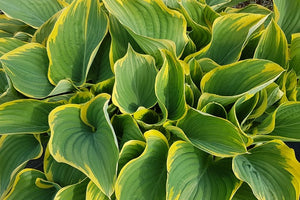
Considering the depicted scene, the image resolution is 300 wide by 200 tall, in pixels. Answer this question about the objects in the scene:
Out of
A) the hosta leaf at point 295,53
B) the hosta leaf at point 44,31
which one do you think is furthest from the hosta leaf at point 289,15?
the hosta leaf at point 44,31

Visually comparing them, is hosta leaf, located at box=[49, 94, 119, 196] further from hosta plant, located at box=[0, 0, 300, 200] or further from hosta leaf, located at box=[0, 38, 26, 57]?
hosta leaf, located at box=[0, 38, 26, 57]

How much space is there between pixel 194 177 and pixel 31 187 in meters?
0.43

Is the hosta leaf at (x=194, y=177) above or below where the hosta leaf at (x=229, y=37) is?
below

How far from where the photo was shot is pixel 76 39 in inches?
35.8

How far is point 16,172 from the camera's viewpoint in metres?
0.84

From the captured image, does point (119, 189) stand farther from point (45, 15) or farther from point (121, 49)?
point (45, 15)

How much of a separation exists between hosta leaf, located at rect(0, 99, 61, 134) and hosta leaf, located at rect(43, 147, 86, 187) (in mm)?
73

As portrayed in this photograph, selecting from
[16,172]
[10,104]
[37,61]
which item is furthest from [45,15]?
[16,172]

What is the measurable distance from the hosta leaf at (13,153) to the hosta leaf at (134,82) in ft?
0.84

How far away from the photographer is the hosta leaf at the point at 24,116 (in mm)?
820

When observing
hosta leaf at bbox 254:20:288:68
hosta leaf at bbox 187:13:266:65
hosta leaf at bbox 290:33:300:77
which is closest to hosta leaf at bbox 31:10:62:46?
hosta leaf at bbox 187:13:266:65

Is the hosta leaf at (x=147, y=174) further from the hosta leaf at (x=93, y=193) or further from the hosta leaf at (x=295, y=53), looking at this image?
the hosta leaf at (x=295, y=53)

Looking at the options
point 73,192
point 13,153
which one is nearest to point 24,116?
point 13,153

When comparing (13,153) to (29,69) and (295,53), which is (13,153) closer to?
(29,69)
